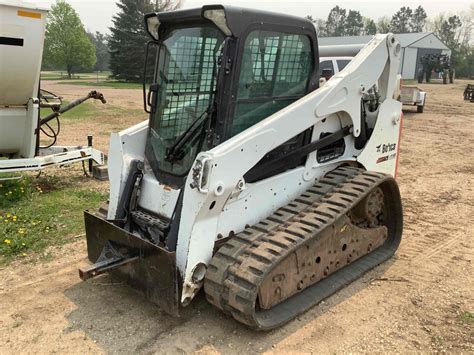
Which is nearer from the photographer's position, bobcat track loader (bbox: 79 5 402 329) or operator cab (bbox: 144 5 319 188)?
bobcat track loader (bbox: 79 5 402 329)

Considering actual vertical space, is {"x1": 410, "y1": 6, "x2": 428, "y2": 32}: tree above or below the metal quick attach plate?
above

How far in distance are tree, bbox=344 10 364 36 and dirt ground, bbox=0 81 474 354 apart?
95.6 metres

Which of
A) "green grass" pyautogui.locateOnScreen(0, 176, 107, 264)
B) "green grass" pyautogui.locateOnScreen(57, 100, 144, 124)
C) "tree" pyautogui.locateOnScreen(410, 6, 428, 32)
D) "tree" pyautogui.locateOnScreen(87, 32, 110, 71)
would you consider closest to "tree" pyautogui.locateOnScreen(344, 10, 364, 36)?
"tree" pyautogui.locateOnScreen(410, 6, 428, 32)

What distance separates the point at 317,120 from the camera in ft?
14.1

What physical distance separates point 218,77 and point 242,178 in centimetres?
83

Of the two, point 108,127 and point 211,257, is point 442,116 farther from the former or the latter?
point 211,257

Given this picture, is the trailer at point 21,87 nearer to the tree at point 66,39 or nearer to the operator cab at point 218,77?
the operator cab at point 218,77

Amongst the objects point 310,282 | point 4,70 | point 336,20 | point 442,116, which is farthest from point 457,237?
point 336,20

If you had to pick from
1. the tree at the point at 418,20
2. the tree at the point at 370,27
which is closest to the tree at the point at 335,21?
the tree at the point at 370,27

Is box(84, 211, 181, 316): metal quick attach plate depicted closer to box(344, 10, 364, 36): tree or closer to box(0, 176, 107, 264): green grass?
box(0, 176, 107, 264): green grass

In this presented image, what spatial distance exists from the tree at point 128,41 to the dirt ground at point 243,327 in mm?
37085

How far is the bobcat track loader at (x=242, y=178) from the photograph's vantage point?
11.7 feet

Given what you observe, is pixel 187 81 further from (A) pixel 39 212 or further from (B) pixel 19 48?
(B) pixel 19 48

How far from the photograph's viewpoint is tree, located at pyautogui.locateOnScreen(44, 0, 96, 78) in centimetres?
5231
